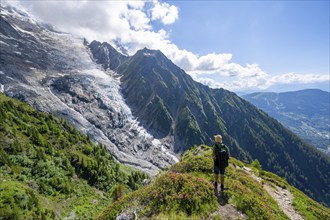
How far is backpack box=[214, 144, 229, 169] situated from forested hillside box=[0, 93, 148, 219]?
36768 mm

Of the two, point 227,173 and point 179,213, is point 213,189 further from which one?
point 227,173

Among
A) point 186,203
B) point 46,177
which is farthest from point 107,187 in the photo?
point 186,203

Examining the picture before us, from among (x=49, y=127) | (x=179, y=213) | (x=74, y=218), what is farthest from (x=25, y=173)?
(x=179, y=213)

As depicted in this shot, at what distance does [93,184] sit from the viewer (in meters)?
96.9

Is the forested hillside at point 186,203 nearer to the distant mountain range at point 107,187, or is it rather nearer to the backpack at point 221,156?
the distant mountain range at point 107,187

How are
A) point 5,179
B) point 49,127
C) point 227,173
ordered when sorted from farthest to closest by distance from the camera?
point 49,127, point 5,179, point 227,173

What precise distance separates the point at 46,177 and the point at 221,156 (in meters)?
76.0

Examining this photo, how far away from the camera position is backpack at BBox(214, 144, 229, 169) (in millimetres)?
17375

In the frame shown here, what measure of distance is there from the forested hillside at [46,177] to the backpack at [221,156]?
3677 cm

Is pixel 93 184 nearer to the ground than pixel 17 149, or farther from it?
nearer to the ground

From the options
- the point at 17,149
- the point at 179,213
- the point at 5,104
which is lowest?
the point at 17,149

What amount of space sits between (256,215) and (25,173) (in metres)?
76.5

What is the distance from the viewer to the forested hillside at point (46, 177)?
52938 mm

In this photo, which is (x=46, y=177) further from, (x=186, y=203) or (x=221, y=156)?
(x=186, y=203)
